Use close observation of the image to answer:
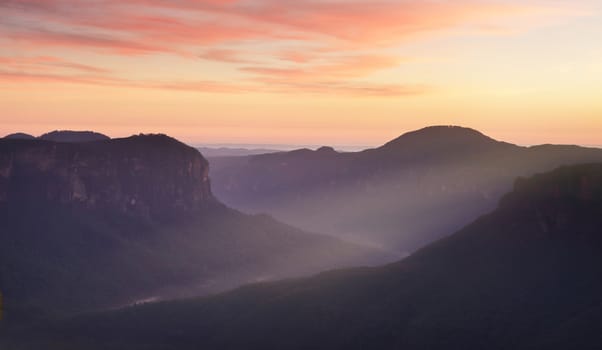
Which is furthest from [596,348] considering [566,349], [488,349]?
[488,349]

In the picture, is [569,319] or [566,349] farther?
[569,319]

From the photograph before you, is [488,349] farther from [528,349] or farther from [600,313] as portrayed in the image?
[600,313]

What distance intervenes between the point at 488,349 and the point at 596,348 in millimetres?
24203

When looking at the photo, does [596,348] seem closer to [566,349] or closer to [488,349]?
[566,349]

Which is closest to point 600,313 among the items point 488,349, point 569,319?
point 569,319

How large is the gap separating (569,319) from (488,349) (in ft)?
65.3

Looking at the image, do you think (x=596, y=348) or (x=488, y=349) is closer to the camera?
(x=596, y=348)

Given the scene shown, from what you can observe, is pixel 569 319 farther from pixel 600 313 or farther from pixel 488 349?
pixel 488 349

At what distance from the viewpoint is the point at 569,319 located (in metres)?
200

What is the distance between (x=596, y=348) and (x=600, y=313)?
1213cm

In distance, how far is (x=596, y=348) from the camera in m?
185

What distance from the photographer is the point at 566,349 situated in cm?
18725

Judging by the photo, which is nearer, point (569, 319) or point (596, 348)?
point (596, 348)

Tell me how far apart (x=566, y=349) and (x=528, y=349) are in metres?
8.59
